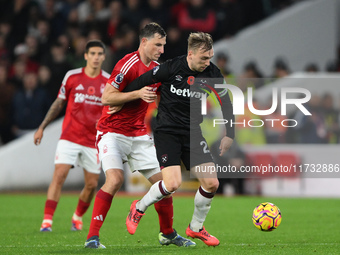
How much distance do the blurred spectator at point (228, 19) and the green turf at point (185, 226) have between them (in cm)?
485

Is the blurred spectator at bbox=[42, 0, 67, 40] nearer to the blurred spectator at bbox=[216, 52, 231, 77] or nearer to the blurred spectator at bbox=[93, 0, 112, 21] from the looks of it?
the blurred spectator at bbox=[93, 0, 112, 21]

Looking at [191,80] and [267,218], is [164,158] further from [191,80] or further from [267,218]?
[267,218]

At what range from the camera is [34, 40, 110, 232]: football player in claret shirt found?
366 inches

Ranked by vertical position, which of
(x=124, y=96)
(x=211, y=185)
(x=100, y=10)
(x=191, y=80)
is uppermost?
(x=100, y=10)

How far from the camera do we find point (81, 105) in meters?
9.36

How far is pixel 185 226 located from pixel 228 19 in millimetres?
8633

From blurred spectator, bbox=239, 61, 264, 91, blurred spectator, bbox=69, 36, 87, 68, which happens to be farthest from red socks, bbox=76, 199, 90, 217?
blurred spectator, bbox=69, 36, 87, 68

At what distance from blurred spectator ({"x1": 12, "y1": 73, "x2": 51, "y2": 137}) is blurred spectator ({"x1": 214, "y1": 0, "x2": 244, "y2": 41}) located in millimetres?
4627

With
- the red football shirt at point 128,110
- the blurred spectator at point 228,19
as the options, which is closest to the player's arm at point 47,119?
the red football shirt at point 128,110

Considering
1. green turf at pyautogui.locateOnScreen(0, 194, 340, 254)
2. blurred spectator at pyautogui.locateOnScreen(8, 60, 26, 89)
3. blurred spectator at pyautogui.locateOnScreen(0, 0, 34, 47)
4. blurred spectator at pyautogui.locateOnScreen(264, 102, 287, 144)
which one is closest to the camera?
green turf at pyautogui.locateOnScreen(0, 194, 340, 254)

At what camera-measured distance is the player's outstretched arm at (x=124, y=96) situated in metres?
6.87

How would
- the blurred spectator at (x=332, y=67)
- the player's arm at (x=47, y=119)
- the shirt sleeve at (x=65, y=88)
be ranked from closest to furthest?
the player's arm at (x=47, y=119) < the shirt sleeve at (x=65, y=88) < the blurred spectator at (x=332, y=67)

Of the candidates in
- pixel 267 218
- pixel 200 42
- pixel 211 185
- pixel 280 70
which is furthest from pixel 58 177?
pixel 280 70

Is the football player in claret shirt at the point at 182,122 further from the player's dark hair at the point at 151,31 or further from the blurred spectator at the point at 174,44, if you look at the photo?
the blurred spectator at the point at 174,44
